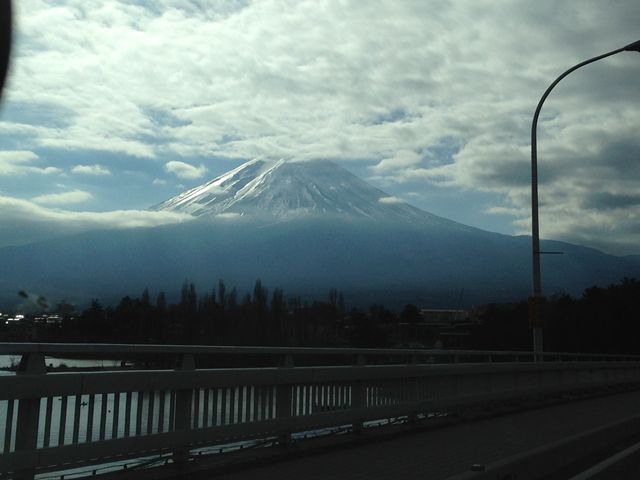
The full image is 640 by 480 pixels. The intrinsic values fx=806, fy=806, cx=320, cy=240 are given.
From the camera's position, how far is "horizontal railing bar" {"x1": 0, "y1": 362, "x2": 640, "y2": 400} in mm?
7301

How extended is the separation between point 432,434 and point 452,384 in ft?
8.77

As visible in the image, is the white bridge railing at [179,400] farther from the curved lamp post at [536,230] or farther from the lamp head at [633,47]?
the lamp head at [633,47]

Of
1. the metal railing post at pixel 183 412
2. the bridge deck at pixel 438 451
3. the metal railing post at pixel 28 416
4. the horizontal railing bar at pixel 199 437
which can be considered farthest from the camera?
the bridge deck at pixel 438 451

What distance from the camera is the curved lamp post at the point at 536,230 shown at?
893 inches

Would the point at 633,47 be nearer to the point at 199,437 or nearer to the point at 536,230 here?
the point at 536,230

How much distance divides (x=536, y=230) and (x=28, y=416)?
1921 cm

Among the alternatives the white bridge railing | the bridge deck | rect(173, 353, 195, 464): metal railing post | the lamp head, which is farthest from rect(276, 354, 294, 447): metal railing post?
the lamp head

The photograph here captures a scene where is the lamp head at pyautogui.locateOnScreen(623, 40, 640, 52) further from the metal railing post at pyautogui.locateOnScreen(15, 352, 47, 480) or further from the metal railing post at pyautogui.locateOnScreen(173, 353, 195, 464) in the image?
the metal railing post at pyautogui.locateOnScreen(15, 352, 47, 480)

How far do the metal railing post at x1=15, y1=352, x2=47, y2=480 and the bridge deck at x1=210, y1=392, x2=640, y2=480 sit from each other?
2.50 metres

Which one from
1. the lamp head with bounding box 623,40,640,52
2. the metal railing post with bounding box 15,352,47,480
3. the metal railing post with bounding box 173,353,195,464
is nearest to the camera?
the metal railing post with bounding box 15,352,47,480

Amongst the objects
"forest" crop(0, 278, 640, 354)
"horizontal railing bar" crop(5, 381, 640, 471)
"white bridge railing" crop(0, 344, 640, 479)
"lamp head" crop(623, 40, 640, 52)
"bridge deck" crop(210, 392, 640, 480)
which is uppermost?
"lamp head" crop(623, 40, 640, 52)

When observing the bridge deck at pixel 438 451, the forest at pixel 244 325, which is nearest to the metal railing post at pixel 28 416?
the bridge deck at pixel 438 451

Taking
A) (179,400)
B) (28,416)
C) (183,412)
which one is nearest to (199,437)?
(183,412)

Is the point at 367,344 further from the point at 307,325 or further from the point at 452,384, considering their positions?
the point at 452,384
